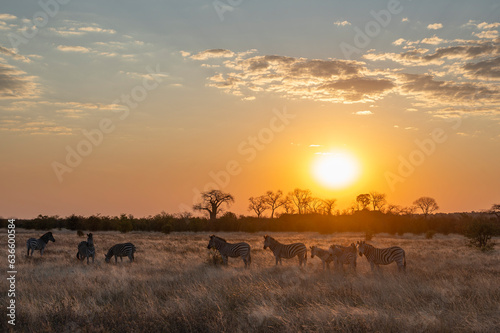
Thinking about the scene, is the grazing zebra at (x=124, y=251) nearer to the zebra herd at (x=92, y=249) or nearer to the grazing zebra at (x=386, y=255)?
the zebra herd at (x=92, y=249)

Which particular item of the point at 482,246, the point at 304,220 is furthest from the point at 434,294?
the point at 304,220

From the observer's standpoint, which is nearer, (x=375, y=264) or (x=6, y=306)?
(x=6, y=306)

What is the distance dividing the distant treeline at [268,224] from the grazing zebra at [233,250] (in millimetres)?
42817

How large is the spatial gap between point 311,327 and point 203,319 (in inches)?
95.2

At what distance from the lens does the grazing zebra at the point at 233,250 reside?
65.8 feet

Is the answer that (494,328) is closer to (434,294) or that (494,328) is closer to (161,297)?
(434,294)

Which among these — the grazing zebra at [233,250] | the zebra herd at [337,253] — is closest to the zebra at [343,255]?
the zebra herd at [337,253]

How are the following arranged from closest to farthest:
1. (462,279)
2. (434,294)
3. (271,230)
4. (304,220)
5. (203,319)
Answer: (203,319) → (434,294) → (462,279) → (271,230) → (304,220)

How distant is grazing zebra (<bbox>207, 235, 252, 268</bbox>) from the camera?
20.0m

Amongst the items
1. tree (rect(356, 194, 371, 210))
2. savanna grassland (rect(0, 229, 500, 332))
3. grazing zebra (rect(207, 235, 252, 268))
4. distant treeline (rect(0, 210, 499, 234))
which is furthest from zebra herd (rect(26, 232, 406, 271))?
tree (rect(356, 194, 371, 210))

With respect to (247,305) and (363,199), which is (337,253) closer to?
(247,305)

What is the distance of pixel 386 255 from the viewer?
1872cm

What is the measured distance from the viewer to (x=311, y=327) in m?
8.50

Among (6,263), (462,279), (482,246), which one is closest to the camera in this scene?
(462,279)
